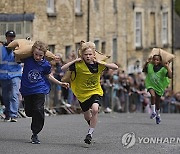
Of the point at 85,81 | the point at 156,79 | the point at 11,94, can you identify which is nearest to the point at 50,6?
the point at 156,79

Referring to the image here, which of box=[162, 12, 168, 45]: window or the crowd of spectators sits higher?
box=[162, 12, 168, 45]: window

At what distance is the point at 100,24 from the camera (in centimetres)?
4034

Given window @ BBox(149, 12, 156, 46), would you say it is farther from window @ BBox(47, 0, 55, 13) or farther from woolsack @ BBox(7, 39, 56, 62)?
woolsack @ BBox(7, 39, 56, 62)

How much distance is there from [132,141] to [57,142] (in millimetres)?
1375

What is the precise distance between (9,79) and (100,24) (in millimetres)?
22212

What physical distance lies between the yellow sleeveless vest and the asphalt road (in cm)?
85

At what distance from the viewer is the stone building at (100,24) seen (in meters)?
30.5

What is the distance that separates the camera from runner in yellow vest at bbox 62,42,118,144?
13.8m

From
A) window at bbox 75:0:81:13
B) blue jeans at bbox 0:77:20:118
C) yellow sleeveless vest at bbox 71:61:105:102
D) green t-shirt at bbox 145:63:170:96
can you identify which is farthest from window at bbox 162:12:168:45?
yellow sleeveless vest at bbox 71:61:105:102

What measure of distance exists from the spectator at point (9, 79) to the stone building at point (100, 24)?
808 cm

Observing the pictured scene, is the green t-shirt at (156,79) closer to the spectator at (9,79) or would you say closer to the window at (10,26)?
the spectator at (9,79)

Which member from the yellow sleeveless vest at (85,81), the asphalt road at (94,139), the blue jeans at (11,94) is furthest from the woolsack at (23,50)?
the blue jeans at (11,94)

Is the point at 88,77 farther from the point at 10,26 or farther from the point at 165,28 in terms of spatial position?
the point at 165,28

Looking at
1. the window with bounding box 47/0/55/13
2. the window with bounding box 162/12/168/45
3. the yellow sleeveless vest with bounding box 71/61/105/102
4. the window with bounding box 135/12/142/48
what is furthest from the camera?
the window with bounding box 162/12/168/45
